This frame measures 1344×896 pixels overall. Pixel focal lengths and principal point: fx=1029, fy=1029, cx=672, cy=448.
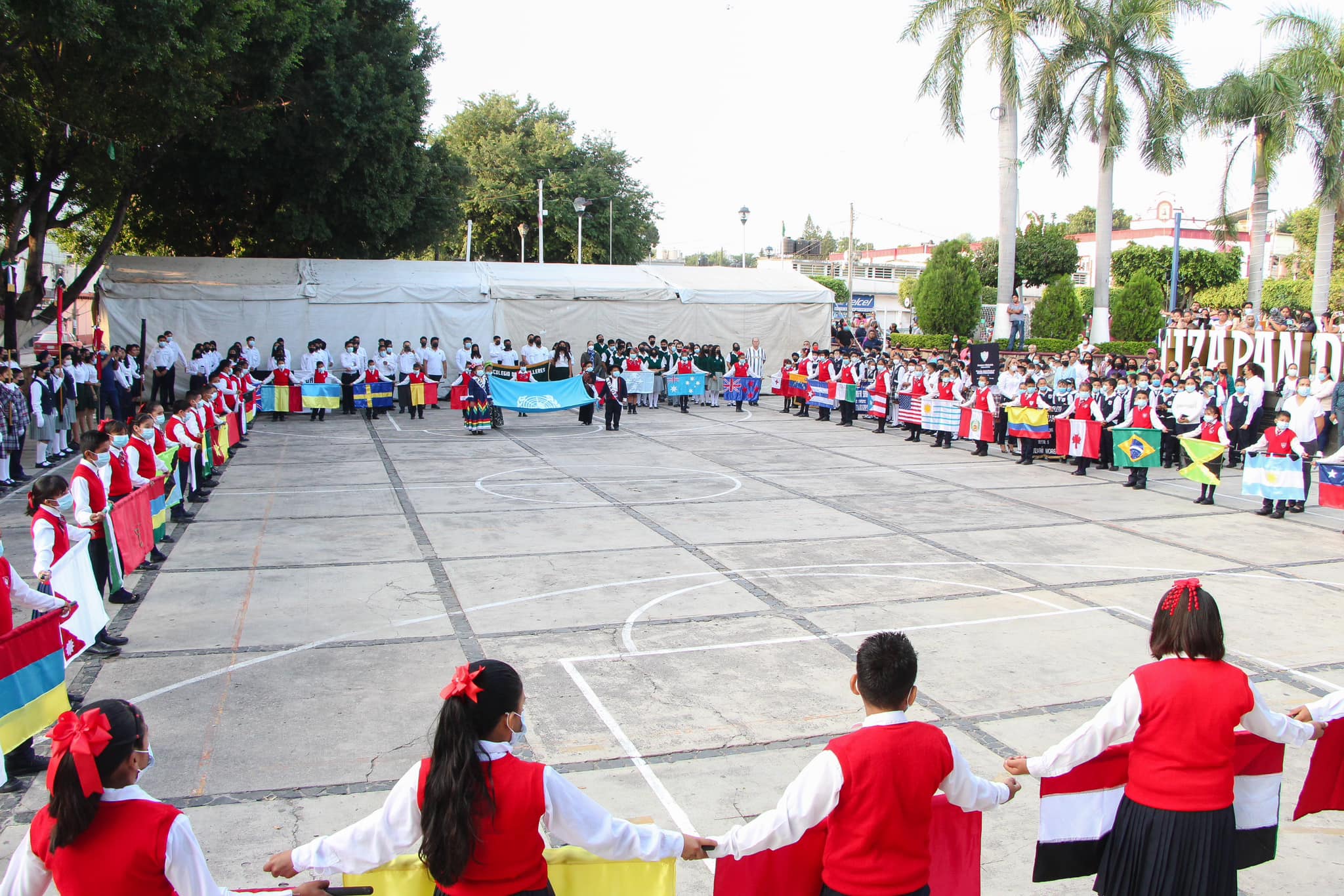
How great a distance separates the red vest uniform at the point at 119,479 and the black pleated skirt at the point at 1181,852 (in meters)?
9.54

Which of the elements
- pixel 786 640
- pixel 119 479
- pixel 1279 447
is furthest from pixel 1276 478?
pixel 119 479

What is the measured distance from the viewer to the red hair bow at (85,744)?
9.60ft

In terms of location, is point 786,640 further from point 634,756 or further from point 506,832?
point 506,832

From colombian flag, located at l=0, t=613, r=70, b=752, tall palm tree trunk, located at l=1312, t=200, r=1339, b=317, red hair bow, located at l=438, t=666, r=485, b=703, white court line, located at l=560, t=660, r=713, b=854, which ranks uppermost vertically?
tall palm tree trunk, located at l=1312, t=200, r=1339, b=317

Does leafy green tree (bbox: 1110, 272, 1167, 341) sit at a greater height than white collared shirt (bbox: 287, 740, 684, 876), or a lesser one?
greater

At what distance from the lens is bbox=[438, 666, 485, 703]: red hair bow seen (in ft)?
10.2

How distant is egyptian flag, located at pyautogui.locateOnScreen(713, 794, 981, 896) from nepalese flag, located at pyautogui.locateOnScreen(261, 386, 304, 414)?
23824mm

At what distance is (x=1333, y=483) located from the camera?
14648mm

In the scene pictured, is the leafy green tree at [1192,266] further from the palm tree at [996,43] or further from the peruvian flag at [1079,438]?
the peruvian flag at [1079,438]

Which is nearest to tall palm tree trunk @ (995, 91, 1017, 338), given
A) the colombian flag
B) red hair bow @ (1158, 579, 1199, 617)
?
red hair bow @ (1158, 579, 1199, 617)

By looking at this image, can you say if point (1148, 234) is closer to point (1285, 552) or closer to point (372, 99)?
point (372, 99)

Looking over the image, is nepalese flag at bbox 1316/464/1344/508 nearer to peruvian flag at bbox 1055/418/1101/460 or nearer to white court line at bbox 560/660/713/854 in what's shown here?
peruvian flag at bbox 1055/418/1101/460

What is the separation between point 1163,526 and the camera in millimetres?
14008

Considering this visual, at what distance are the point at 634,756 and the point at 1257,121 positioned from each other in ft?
110
